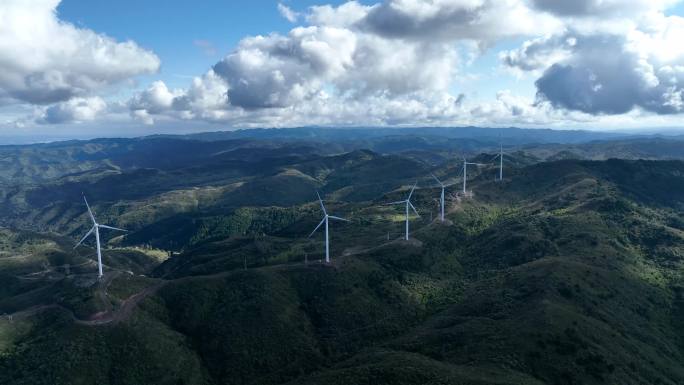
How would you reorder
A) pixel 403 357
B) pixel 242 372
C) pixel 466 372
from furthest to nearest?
pixel 242 372 < pixel 403 357 < pixel 466 372

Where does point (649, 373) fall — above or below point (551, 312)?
below

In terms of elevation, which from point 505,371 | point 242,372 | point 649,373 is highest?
point 505,371

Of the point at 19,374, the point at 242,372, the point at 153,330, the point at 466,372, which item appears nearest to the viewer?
the point at 466,372

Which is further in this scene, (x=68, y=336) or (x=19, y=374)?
(x=68, y=336)

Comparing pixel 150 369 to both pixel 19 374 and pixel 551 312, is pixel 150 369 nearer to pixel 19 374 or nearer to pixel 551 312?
pixel 19 374

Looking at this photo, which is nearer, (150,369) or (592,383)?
(592,383)

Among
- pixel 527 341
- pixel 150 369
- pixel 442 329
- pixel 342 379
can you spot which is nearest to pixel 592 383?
pixel 527 341

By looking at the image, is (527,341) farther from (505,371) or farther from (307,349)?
(307,349)

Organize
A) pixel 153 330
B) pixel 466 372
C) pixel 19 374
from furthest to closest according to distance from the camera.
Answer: pixel 153 330 < pixel 19 374 < pixel 466 372

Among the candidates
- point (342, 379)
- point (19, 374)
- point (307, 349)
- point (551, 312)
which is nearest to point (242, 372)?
point (307, 349)
